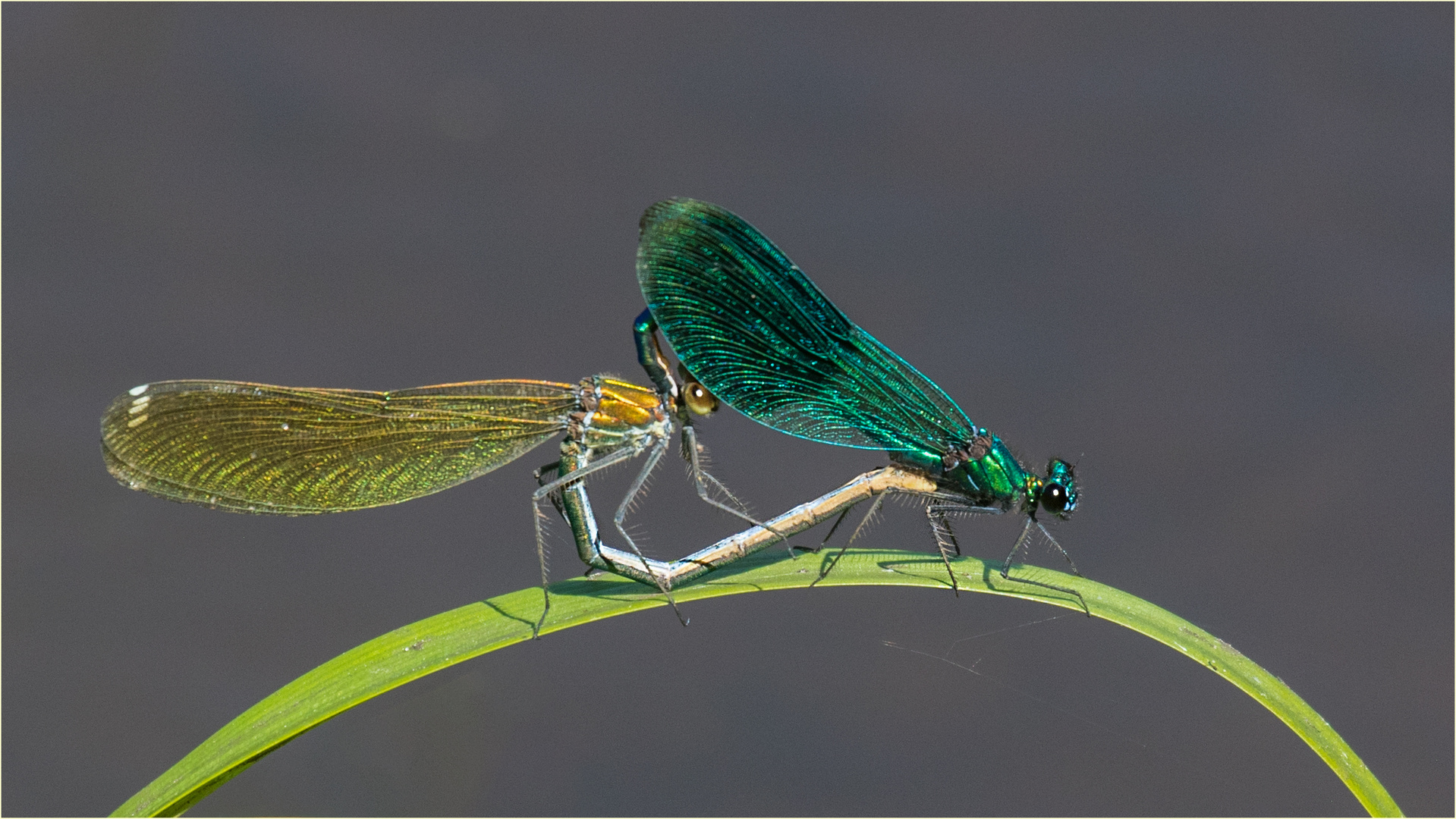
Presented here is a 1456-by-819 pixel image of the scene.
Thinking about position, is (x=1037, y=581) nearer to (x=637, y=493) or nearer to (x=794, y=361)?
(x=794, y=361)

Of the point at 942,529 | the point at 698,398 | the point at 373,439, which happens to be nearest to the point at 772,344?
the point at 698,398

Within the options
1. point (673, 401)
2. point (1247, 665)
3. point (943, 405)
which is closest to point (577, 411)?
point (673, 401)

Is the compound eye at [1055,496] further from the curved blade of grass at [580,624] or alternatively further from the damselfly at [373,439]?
the damselfly at [373,439]

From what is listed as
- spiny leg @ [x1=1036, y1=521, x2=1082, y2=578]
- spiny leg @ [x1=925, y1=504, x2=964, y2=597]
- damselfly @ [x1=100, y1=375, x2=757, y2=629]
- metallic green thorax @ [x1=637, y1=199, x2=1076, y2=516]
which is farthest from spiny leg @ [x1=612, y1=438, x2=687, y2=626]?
spiny leg @ [x1=1036, y1=521, x2=1082, y2=578]

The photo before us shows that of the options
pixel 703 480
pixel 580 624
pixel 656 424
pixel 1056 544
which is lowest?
pixel 580 624

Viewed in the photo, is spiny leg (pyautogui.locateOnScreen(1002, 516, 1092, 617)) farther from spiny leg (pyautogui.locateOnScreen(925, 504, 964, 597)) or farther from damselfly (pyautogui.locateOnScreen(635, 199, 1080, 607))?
spiny leg (pyautogui.locateOnScreen(925, 504, 964, 597))

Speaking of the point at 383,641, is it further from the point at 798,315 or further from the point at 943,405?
the point at 943,405
